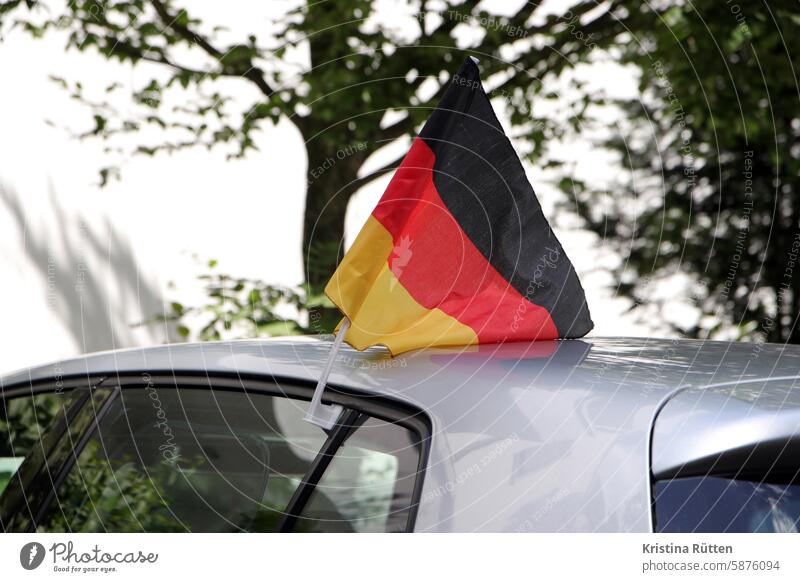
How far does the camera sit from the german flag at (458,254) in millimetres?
1635

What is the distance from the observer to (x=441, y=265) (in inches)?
66.9

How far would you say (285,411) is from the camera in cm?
178

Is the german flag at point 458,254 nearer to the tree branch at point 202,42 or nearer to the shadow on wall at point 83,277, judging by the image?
the tree branch at point 202,42

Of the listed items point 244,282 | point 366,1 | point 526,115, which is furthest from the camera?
point 526,115

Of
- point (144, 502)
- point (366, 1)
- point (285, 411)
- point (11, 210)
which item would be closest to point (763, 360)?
point (285, 411)

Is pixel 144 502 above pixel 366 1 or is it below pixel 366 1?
below

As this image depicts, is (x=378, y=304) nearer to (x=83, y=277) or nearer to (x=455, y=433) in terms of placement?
(x=455, y=433)

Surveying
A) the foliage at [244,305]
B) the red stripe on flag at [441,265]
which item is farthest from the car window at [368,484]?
the foliage at [244,305]

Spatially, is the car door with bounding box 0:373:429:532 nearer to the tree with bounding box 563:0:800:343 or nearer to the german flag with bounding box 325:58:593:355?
the german flag with bounding box 325:58:593:355

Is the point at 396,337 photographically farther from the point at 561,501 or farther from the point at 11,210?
the point at 11,210

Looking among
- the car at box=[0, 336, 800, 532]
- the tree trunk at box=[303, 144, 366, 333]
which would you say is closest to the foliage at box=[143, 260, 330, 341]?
the tree trunk at box=[303, 144, 366, 333]

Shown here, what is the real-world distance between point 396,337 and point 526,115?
13.3 ft
